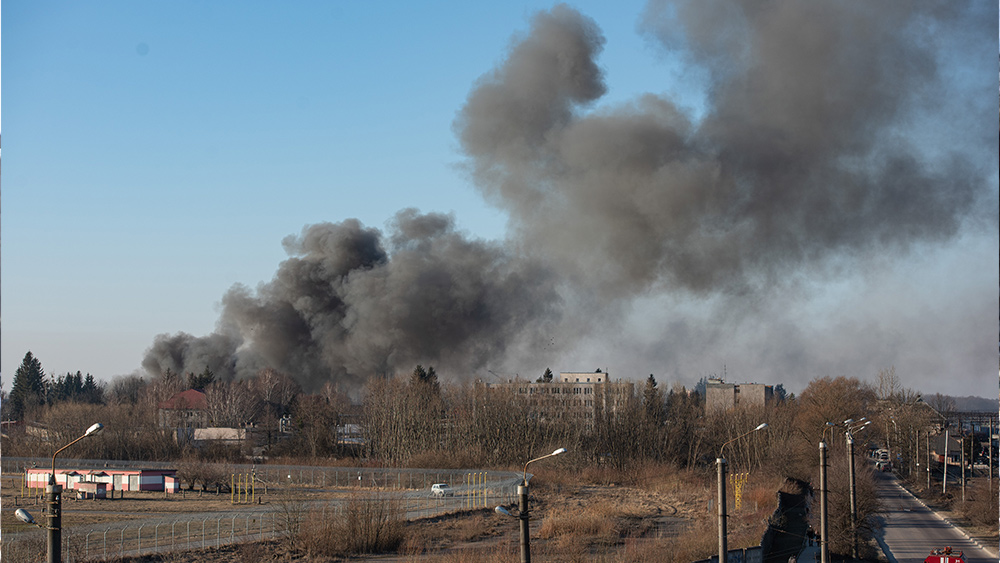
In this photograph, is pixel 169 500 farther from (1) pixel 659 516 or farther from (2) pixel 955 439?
(2) pixel 955 439

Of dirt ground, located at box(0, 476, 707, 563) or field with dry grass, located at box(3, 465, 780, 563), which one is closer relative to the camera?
field with dry grass, located at box(3, 465, 780, 563)

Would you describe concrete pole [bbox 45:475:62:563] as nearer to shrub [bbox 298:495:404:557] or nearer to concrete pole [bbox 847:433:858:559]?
shrub [bbox 298:495:404:557]

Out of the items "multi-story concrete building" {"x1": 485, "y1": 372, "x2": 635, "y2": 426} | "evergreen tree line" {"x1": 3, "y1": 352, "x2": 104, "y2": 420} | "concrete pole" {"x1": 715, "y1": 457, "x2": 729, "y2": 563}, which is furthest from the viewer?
"evergreen tree line" {"x1": 3, "y1": 352, "x2": 104, "y2": 420}

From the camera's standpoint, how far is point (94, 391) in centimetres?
Answer: 8081

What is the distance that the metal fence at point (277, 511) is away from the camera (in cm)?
1808

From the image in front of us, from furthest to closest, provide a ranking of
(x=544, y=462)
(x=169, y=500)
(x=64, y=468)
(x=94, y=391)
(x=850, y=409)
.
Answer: (x=94, y=391) → (x=850, y=409) → (x=544, y=462) → (x=64, y=468) → (x=169, y=500)

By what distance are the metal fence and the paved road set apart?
39.3 ft

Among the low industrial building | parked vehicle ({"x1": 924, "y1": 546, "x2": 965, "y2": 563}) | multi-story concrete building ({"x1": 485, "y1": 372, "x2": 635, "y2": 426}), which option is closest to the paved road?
parked vehicle ({"x1": 924, "y1": 546, "x2": 965, "y2": 563})

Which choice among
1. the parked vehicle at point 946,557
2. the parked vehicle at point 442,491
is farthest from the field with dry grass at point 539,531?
the parked vehicle at point 946,557

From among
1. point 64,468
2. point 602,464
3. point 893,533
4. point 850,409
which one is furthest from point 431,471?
point 850,409

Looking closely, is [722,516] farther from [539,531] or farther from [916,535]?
[916,535]

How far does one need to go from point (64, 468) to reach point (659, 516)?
25.2m

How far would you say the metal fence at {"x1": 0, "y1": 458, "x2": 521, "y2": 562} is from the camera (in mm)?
18078

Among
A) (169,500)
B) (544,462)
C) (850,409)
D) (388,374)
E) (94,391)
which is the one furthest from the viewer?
(94,391)
